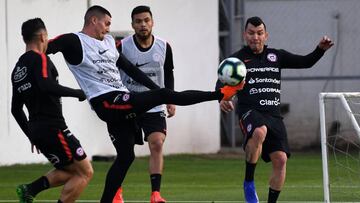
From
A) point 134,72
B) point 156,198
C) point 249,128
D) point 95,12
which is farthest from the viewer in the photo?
point 156,198

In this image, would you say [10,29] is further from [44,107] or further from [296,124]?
→ [44,107]

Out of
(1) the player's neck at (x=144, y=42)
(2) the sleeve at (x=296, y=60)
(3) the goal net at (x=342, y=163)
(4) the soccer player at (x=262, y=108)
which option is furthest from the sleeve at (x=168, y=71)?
(3) the goal net at (x=342, y=163)

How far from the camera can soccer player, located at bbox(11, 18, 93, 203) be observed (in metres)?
10.8

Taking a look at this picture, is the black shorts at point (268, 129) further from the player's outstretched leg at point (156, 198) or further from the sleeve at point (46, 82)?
the sleeve at point (46, 82)

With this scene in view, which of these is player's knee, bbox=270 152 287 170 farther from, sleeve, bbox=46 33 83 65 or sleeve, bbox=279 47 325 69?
sleeve, bbox=46 33 83 65

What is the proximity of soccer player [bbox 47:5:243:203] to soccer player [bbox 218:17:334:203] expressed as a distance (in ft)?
4.65

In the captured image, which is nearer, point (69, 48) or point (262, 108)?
point (69, 48)

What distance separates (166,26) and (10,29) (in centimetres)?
425

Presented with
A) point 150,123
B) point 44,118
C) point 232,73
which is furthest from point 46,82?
point 150,123

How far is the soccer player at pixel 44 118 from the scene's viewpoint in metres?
10.8

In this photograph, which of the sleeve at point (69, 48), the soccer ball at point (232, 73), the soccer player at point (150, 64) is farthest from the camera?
the soccer player at point (150, 64)

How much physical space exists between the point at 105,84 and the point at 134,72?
2.60ft

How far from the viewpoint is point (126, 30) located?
23234 mm

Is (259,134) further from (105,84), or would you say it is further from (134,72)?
(105,84)
